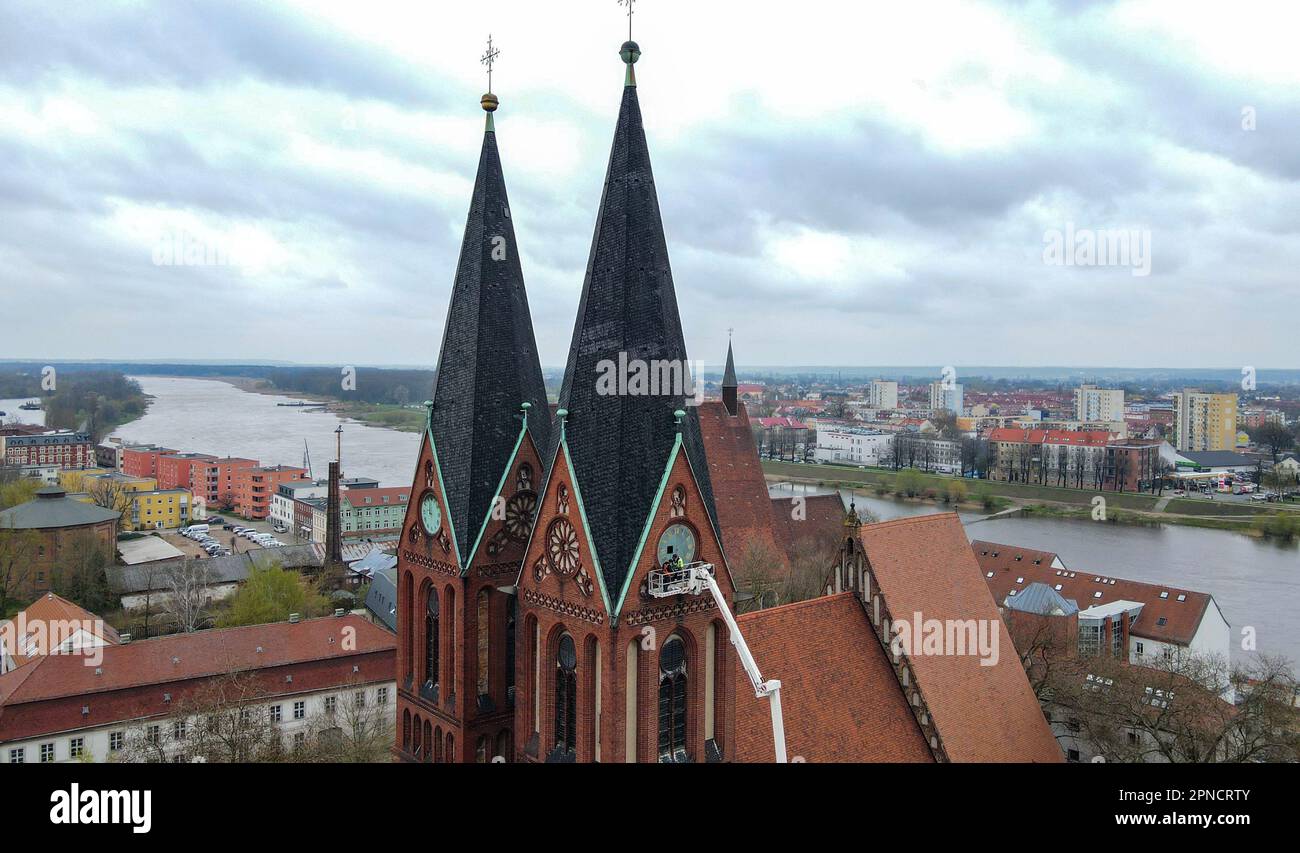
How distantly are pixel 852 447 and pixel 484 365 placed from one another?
12458cm

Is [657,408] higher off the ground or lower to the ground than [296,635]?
higher

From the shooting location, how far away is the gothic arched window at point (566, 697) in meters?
13.9

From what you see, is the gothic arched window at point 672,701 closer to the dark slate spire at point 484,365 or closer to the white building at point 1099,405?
the dark slate spire at point 484,365

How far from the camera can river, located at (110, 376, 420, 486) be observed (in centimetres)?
10994

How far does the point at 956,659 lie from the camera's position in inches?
772

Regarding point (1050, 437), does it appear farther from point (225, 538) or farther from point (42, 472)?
point (42, 472)

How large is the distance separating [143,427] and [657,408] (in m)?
164

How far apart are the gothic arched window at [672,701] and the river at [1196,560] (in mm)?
37190

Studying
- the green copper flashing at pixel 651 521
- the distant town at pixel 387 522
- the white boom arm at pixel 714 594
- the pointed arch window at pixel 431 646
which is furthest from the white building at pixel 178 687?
the green copper flashing at pixel 651 521

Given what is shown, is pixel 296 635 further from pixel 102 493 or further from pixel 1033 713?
pixel 102 493

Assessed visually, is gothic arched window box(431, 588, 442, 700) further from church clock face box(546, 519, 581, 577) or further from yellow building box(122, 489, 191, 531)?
yellow building box(122, 489, 191, 531)

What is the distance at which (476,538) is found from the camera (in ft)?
50.6

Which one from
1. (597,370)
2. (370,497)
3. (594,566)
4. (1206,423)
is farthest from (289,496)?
(1206,423)
